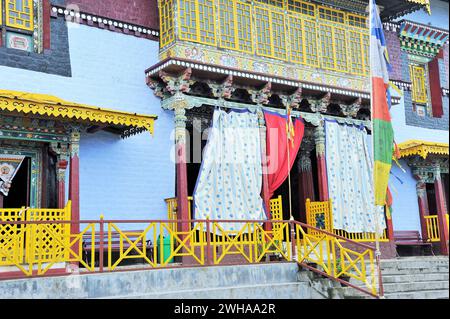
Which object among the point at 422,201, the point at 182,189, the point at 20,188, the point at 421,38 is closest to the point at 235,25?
the point at 182,189

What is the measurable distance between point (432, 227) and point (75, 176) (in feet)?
43.6

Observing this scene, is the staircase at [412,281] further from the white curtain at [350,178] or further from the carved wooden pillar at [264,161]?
the carved wooden pillar at [264,161]

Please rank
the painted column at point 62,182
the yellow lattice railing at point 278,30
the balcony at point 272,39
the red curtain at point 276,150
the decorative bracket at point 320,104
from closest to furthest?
1. the painted column at point 62,182
2. the balcony at point 272,39
3. the yellow lattice railing at point 278,30
4. the red curtain at point 276,150
5. the decorative bracket at point 320,104

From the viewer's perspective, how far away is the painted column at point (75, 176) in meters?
13.2

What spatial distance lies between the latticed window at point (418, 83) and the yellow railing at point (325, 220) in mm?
6352

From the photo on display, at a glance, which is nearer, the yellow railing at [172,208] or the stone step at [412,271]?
the stone step at [412,271]

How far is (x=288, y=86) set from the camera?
17094mm

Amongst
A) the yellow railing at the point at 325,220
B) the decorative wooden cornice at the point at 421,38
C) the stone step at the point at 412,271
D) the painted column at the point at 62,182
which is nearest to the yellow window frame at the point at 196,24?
the painted column at the point at 62,182

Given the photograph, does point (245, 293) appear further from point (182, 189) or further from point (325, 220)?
point (325, 220)

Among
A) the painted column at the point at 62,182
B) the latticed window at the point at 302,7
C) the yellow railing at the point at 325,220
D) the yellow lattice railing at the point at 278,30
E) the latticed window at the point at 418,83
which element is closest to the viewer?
the painted column at the point at 62,182

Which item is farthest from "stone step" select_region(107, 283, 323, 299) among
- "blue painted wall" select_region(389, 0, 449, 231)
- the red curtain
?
"blue painted wall" select_region(389, 0, 449, 231)

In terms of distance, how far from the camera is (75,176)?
13.2 meters

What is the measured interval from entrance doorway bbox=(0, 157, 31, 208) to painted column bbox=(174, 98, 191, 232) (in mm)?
3547
